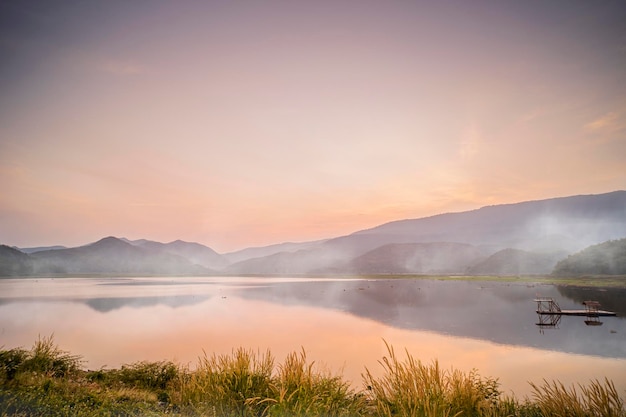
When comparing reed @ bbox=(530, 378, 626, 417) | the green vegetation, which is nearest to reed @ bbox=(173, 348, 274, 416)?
the green vegetation

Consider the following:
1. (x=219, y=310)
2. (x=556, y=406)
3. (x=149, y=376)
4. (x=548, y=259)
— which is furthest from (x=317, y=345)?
(x=548, y=259)

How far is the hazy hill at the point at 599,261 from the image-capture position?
96.2 m

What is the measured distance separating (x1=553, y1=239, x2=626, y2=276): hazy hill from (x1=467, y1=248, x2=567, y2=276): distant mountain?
53.2 m

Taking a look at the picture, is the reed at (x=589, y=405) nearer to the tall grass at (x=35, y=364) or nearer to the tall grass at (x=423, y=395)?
the tall grass at (x=423, y=395)

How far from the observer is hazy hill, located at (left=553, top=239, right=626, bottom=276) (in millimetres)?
96250

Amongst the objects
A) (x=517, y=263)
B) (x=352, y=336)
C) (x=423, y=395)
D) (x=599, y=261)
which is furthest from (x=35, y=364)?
(x=517, y=263)

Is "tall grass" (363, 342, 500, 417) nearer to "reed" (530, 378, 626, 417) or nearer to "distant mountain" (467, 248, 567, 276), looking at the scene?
"reed" (530, 378, 626, 417)

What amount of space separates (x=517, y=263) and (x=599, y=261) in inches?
3133

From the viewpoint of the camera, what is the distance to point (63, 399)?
8758 mm

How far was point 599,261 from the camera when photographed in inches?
4092

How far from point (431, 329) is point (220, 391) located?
1006 inches

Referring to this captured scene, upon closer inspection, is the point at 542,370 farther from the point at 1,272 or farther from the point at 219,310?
the point at 1,272

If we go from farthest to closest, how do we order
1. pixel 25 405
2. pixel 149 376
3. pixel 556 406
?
pixel 149 376 < pixel 25 405 < pixel 556 406

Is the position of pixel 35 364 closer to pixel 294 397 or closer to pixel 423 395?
pixel 294 397
